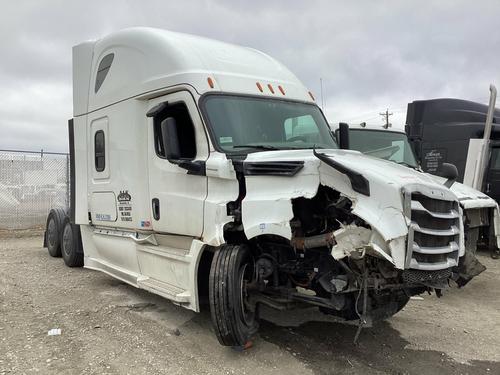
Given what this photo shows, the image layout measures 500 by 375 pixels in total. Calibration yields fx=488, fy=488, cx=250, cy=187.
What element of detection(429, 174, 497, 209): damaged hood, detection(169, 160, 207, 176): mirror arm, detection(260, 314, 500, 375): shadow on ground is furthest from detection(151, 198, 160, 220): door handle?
detection(429, 174, 497, 209): damaged hood

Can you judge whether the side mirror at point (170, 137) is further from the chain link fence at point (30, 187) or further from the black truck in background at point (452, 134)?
the chain link fence at point (30, 187)

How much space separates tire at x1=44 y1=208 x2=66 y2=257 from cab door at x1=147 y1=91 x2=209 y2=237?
4535 millimetres

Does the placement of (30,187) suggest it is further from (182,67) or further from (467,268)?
(467,268)

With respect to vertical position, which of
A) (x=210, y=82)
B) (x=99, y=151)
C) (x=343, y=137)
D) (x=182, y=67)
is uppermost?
(x=182, y=67)

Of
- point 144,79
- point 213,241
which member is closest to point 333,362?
point 213,241

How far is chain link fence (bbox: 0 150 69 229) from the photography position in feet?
43.3

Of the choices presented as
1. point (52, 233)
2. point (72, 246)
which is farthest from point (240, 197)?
point (52, 233)

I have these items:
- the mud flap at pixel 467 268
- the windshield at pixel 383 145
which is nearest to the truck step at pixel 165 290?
the mud flap at pixel 467 268

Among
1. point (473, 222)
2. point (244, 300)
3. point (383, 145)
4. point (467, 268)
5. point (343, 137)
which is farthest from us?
point (383, 145)

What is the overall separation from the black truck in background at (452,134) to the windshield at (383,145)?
1.15m

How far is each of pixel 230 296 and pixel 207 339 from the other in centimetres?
95

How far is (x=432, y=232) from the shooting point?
3.94m

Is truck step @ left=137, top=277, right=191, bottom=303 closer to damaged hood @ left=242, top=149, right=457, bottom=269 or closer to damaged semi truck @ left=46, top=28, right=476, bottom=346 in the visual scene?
damaged semi truck @ left=46, top=28, right=476, bottom=346

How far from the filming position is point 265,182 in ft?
14.4
